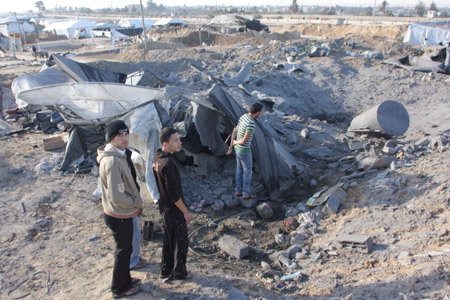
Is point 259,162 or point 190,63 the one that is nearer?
point 259,162

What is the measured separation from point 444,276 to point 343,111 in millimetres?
9497

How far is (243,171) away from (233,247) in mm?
1640

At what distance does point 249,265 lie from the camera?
14.5 ft

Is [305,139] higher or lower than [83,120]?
lower

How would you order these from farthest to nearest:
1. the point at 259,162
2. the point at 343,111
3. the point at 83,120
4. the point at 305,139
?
the point at 343,111 < the point at 305,139 < the point at 83,120 < the point at 259,162

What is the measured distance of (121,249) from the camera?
3258 mm

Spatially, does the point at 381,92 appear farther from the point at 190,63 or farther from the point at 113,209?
the point at 113,209

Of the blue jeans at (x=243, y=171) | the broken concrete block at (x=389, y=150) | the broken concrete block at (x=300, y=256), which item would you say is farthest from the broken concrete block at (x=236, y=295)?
the broken concrete block at (x=389, y=150)

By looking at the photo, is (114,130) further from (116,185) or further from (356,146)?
(356,146)

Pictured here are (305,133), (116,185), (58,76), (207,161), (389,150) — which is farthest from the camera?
(58,76)

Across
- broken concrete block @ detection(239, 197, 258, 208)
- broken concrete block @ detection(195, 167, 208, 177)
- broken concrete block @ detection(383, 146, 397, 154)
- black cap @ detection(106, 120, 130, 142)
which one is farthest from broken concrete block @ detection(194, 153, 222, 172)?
broken concrete block @ detection(383, 146, 397, 154)

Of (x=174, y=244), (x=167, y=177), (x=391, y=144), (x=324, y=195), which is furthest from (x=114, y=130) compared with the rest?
(x=391, y=144)

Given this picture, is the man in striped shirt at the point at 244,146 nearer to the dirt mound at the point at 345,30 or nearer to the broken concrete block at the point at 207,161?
the broken concrete block at the point at 207,161

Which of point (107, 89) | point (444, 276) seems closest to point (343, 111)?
point (107, 89)
